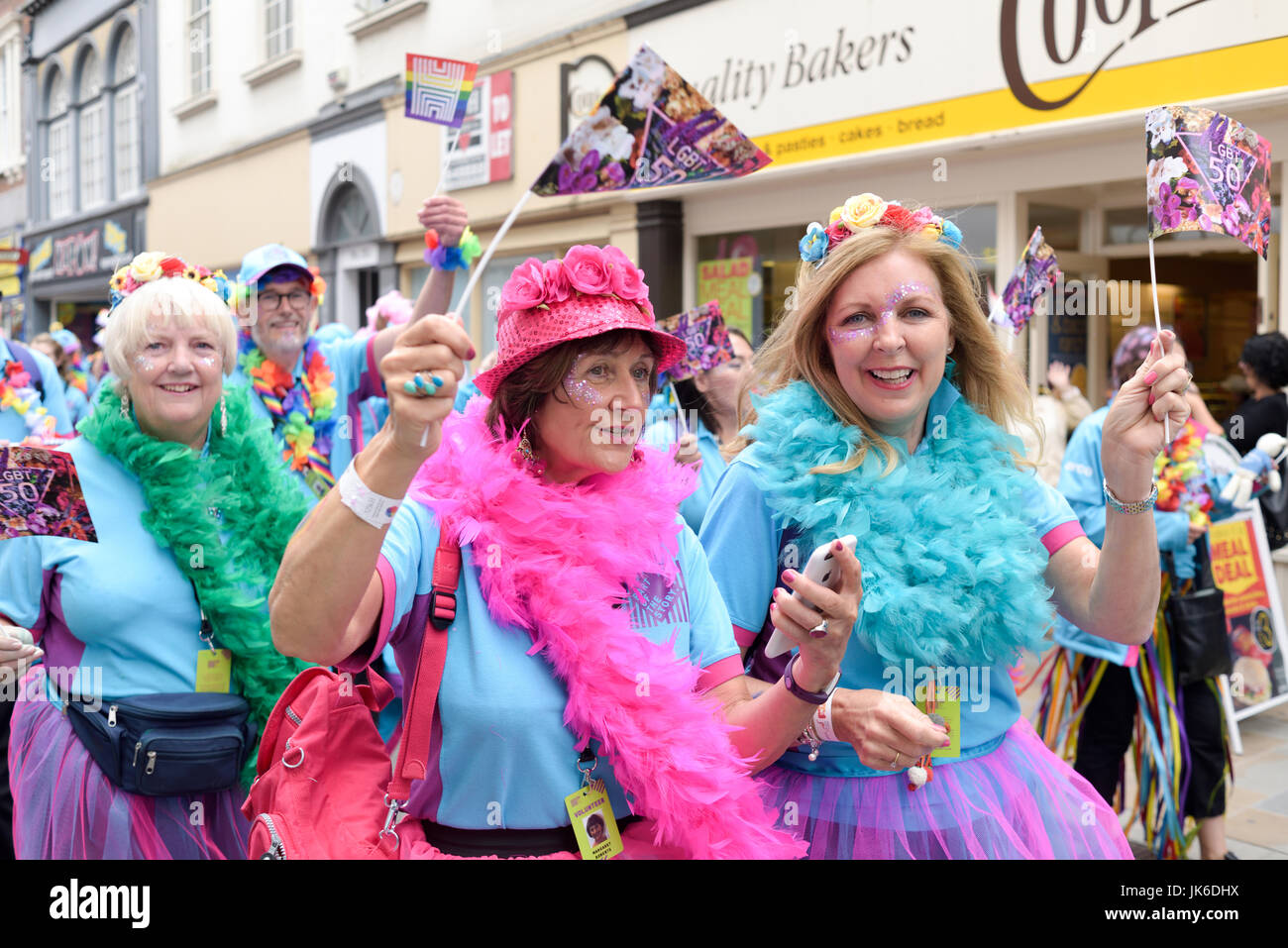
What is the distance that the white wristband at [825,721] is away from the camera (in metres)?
1.79

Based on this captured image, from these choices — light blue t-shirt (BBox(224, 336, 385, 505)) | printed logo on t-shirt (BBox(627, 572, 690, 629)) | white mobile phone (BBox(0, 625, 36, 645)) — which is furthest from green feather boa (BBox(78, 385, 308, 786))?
light blue t-shirt (BBox(224, 336, 385, 505))

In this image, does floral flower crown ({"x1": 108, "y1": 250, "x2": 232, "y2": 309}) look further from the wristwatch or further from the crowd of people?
the wristwatch

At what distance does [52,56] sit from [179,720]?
21425mm

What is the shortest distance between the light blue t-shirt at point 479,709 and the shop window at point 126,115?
58.2 ft

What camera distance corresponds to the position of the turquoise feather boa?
6.19ft

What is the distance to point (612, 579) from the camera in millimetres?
1729

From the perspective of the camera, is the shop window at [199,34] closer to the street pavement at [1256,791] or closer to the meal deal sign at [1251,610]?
the street pavement at [1256,791]

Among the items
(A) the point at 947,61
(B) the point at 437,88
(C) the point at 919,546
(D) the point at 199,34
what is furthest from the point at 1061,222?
(D) the point at 199,34

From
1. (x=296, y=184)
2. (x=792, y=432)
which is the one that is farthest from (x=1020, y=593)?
(x=296, y=184)

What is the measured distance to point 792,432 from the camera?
205cm

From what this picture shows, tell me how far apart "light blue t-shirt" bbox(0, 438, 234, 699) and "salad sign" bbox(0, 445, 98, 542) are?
9.4 inches

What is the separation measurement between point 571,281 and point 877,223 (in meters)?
0.69

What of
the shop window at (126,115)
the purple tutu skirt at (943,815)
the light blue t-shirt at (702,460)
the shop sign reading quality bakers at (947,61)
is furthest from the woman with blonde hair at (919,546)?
the shop window at (126,115)
